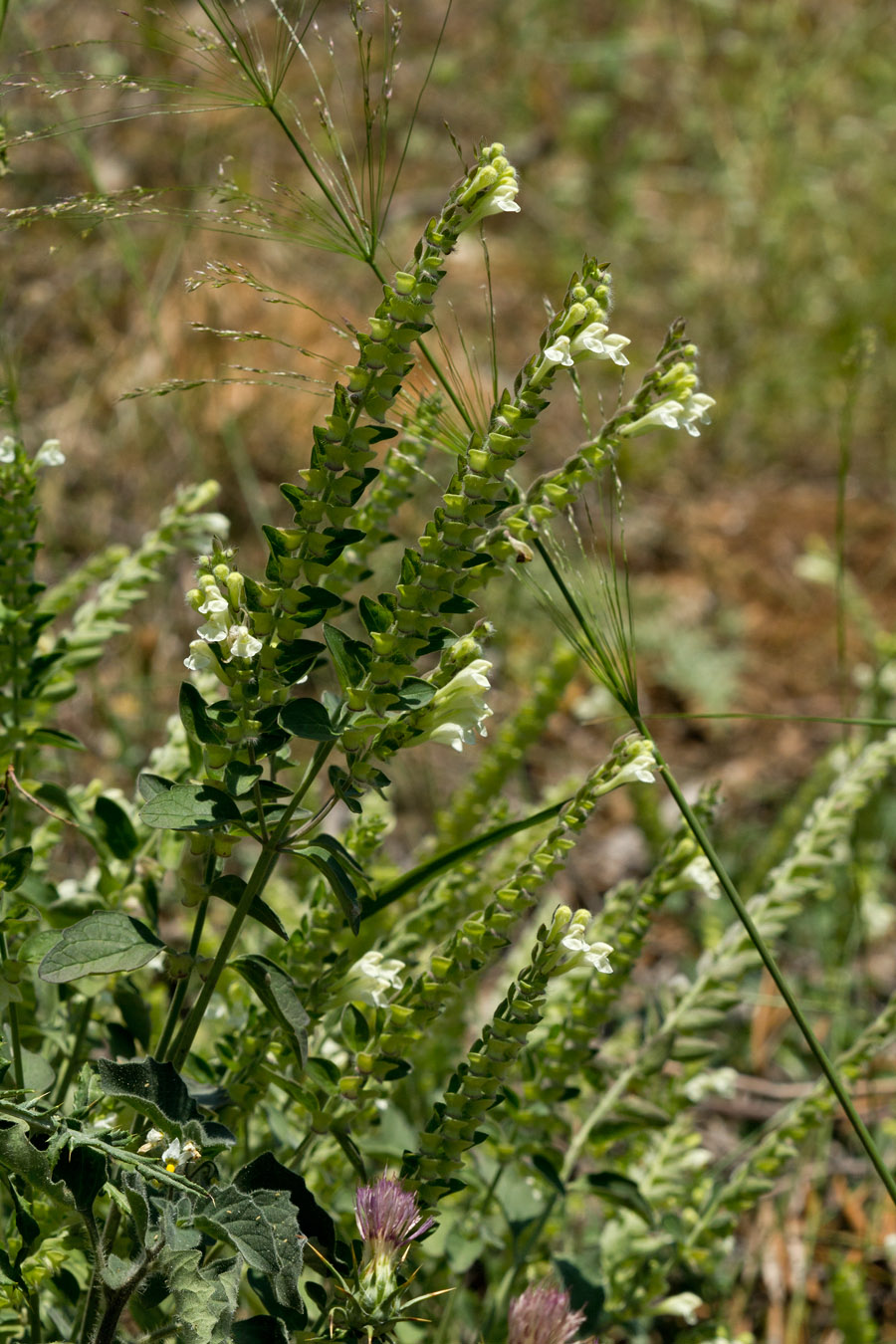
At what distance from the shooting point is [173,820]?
108cm

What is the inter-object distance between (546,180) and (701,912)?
358 centimetres

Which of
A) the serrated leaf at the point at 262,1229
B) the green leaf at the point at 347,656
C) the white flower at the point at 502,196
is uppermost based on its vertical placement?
the white flower at the point at 502,196

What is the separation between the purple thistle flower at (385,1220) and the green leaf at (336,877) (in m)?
0.23

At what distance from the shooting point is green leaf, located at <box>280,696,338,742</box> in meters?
1.09

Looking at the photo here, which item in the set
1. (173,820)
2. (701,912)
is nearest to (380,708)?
(173,820)

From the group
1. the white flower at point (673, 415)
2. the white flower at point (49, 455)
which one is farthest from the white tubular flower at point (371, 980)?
the white flower at point (49, 455)

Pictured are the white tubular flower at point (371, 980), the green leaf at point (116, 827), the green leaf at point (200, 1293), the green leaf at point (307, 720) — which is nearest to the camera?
the green leaf at point (200, 1293)

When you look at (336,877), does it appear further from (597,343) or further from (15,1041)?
(597,343)

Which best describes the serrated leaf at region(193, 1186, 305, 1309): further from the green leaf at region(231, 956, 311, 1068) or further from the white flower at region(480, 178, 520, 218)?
the white flower at region(480, 178, 520, 218)

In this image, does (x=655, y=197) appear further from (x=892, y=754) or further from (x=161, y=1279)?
(x=161, y=1279)

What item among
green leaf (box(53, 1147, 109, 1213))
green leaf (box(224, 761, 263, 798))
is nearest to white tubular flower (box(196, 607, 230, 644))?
green leaf (box(224, 761, 263, 798))

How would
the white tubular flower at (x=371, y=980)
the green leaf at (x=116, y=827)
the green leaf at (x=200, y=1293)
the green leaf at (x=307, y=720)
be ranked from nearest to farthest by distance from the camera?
the green leaf at (x=200, y=1293) < the green leaf at (x=307, y=720) < the white tubular flower at (x=371, y=980) < the green leaf at (x=116, y=827)

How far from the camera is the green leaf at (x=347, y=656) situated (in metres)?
1.13

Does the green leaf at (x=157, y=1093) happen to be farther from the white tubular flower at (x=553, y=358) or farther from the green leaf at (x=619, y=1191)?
the white tubular flower at (x=553, y=358)
